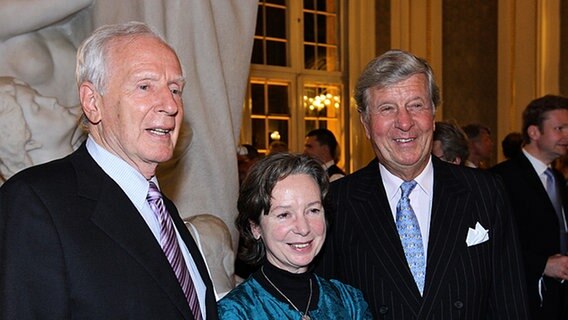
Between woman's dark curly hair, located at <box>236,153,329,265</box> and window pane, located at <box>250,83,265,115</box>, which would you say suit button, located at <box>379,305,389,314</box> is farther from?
window pane, located at <box>250,83,265,115</box>

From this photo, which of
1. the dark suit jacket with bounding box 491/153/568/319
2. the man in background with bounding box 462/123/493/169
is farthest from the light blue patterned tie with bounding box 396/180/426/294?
the man in background with bounding box 462/123/493/169

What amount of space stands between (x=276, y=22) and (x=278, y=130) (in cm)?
141

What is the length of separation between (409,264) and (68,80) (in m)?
1.46

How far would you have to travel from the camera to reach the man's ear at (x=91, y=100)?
1599 millimetres

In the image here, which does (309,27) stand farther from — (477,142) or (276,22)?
(477,142)

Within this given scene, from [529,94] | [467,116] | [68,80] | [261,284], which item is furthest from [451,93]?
[261,284]

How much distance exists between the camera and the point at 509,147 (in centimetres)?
719

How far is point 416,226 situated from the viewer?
92.4 inches

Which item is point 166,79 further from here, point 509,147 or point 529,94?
point 529,94

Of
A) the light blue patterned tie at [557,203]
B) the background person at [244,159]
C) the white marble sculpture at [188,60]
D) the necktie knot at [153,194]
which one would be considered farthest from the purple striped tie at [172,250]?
the background person at [244,159]

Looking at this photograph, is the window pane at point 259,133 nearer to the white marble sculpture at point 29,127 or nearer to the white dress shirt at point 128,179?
the white marble sculpture at point 29,127

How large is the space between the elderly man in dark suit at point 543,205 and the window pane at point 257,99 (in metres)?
5.54

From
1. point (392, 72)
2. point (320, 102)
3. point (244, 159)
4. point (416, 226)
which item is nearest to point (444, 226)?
point (416, 226)

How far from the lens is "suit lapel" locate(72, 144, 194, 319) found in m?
1.55
